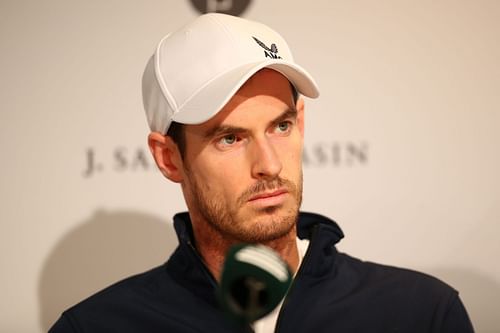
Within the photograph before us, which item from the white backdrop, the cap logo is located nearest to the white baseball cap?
the cap logo

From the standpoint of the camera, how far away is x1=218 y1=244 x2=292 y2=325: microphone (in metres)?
0.52

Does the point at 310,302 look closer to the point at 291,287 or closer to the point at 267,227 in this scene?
the point at 291,287

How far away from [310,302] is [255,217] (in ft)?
0.53

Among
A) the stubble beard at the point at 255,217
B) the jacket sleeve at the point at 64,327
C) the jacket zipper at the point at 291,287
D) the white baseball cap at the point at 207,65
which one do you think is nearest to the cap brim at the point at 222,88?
the white baseball cap at the point at 207,65

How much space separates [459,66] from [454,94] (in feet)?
0.19

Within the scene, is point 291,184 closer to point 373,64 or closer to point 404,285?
point 404,285

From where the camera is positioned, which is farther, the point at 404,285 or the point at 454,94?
the point at 454,94

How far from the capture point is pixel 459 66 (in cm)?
139

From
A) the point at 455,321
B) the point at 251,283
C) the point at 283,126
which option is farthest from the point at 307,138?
the point at 251,283

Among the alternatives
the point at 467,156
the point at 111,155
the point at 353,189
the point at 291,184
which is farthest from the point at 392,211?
the point at 111,155

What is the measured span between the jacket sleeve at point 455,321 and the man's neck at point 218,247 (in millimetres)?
243

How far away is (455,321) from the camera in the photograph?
1.01 m

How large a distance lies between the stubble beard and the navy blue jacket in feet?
0.24

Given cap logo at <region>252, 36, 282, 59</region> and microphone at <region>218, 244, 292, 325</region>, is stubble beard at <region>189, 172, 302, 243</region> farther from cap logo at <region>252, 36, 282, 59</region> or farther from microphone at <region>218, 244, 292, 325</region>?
microphone at <region>218, 244, 292, 325</region>
